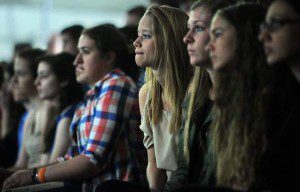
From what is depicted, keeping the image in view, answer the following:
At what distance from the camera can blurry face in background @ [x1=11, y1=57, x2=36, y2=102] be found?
4.64 m

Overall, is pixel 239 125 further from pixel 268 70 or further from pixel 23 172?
pixel 23 172

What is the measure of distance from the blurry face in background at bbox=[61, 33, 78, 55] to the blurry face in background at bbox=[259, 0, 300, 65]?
7.85ft

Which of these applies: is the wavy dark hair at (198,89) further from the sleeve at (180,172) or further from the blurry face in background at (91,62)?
the blurry face in background at (91,62)

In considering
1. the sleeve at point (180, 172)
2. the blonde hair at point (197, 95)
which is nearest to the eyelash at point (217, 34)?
the blonde hair at point (197, 95)

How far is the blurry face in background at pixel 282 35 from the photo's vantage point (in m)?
2.01

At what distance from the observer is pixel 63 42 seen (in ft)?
14.7

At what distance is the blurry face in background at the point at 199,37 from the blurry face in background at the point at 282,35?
397 mm

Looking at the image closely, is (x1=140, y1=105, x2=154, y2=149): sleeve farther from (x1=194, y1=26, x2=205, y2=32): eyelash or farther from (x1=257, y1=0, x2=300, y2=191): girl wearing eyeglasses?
(x1=257, y1=0, x2=300, y2=191): girl wearing eyeglasses

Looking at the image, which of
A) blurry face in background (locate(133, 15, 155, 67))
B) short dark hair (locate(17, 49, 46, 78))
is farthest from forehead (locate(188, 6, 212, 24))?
short dark hair (locate(17, 49, 46, 78))

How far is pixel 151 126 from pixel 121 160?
0.48m

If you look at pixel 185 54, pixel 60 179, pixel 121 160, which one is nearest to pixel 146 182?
pixel 121 160

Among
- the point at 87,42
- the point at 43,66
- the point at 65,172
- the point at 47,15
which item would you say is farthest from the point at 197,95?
the point at 47,15

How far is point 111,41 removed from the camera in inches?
136

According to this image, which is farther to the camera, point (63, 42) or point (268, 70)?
point (63, 42)
